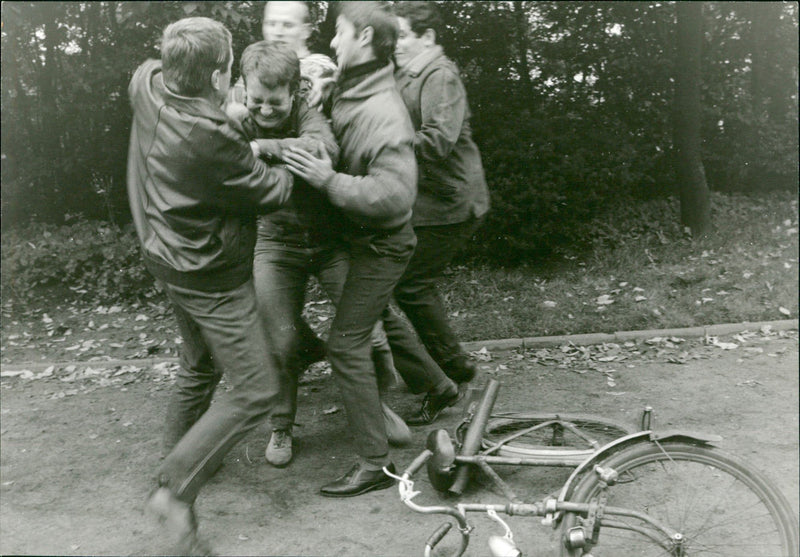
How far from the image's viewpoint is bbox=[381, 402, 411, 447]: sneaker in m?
4.56

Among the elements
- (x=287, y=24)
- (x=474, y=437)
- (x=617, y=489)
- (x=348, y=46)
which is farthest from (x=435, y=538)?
(x=287, y=24)

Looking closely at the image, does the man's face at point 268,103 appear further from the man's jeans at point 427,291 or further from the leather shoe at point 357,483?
the leather shoe at point 357,483

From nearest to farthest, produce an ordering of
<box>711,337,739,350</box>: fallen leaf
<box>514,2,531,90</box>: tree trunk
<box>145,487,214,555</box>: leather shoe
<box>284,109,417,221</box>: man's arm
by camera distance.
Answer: <box>145,487,214,555</box>: leather shoe → <box>284,109,417,221</box>: man's arm → <box>711,337,739,350</box>: fallen leaf → <box>514,2,531,90</box>: tree trunk

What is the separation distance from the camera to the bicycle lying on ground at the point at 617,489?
3.11 metres

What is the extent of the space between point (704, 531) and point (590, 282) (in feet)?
15.2

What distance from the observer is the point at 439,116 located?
4.65 meters

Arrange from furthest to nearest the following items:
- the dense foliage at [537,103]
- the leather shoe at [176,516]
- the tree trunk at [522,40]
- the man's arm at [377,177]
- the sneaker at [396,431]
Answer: the tree trunk at [522,40] → the dense foliage at [537,103] → the sneaker at [396,431] → the man's arm at [377,177] → the leather shoe at [176,516]

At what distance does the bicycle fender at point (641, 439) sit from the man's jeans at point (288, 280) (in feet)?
4.97

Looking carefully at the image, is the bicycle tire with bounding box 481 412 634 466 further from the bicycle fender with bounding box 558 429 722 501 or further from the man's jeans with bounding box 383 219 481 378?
the man's jeans with bounding box 383 219 481 378

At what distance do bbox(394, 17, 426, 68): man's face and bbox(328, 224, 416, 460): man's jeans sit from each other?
1.31 m

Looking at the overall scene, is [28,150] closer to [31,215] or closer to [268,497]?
[31,215]

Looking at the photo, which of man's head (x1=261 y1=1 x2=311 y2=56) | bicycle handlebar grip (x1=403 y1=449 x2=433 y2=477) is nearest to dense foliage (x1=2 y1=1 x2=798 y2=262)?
man's head (x1=261 y1=1 x2=311 y2=56)

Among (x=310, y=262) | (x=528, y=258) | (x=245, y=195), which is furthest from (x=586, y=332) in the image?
(x=245, y=195)

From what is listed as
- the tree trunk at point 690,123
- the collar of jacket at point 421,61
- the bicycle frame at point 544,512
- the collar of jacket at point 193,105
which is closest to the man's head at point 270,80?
the collar of jacket at point 193,105
